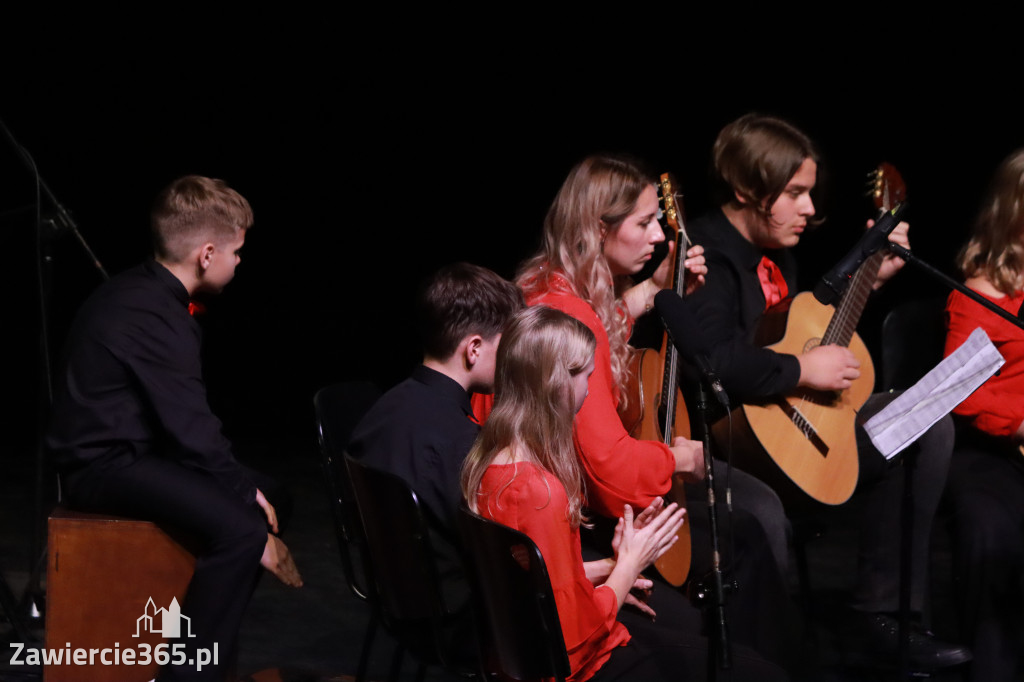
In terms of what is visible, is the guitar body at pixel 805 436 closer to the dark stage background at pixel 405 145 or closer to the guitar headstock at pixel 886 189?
the guitar headstock at pixel 886 189

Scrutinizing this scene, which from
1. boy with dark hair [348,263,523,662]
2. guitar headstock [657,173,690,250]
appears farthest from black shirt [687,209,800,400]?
boy with dark hair [348,263,523,662]

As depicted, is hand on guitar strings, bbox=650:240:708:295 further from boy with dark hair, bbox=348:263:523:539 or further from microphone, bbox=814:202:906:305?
boy with dark hair, bbox=348:263:523:539

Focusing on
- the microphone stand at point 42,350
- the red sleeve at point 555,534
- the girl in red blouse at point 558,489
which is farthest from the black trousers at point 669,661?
the microphone stand at point 42,350

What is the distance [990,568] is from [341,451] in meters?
1.87

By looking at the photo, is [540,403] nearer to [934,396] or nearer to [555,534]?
[555,534]

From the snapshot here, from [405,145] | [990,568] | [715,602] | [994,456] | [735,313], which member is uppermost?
[405,145]

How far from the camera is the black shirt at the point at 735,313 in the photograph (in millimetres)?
3123

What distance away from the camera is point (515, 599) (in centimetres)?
198

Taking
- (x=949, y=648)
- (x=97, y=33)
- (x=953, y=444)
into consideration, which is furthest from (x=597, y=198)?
(x=97, y=33)

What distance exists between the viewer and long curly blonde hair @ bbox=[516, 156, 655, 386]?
114 inches

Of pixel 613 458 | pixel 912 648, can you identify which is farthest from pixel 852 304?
pixel 613 458

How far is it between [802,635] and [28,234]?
471 centimetres

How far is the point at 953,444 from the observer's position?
340cm

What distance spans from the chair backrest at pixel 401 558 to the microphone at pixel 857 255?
130 centimetres
